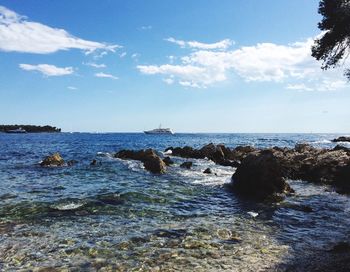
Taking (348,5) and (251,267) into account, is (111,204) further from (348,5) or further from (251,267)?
(348,5)

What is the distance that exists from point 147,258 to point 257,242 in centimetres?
405

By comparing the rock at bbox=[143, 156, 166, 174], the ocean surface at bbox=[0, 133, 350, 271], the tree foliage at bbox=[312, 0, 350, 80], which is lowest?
the ocean surface at bbox=[0, 133, 350, 271]

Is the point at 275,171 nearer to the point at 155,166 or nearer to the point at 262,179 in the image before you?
the point at 262,179

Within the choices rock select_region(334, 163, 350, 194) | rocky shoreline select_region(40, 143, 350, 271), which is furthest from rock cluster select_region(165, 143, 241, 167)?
rock select_region(334, 163, 350, 194)

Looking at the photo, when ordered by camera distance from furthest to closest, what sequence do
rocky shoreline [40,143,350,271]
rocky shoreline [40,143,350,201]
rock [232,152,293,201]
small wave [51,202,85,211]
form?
rocky shoreline [40,143,350,201] < rock [232,152,293,201] < small wave [51,202,85,211] < rocky shoreline [40,143,350,271]

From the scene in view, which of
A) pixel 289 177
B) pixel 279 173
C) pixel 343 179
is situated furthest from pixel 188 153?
pixel 279 173

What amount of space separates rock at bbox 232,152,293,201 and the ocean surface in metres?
1.18

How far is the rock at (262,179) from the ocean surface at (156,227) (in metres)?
1.18

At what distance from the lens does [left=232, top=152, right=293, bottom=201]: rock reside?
883 inches

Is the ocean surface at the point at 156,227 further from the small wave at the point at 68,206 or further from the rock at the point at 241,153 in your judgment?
the rock at the point at 241,153

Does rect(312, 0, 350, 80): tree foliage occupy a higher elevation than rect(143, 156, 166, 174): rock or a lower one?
higher

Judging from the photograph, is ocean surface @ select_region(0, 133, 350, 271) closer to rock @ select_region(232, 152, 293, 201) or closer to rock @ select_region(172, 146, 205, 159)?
rock @ select_region(232, 152, 293, 201)

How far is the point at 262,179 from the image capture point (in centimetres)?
2291

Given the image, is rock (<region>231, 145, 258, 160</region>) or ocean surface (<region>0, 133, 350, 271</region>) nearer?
ocean surface (<region>0, 133, 350, 271</region>)
